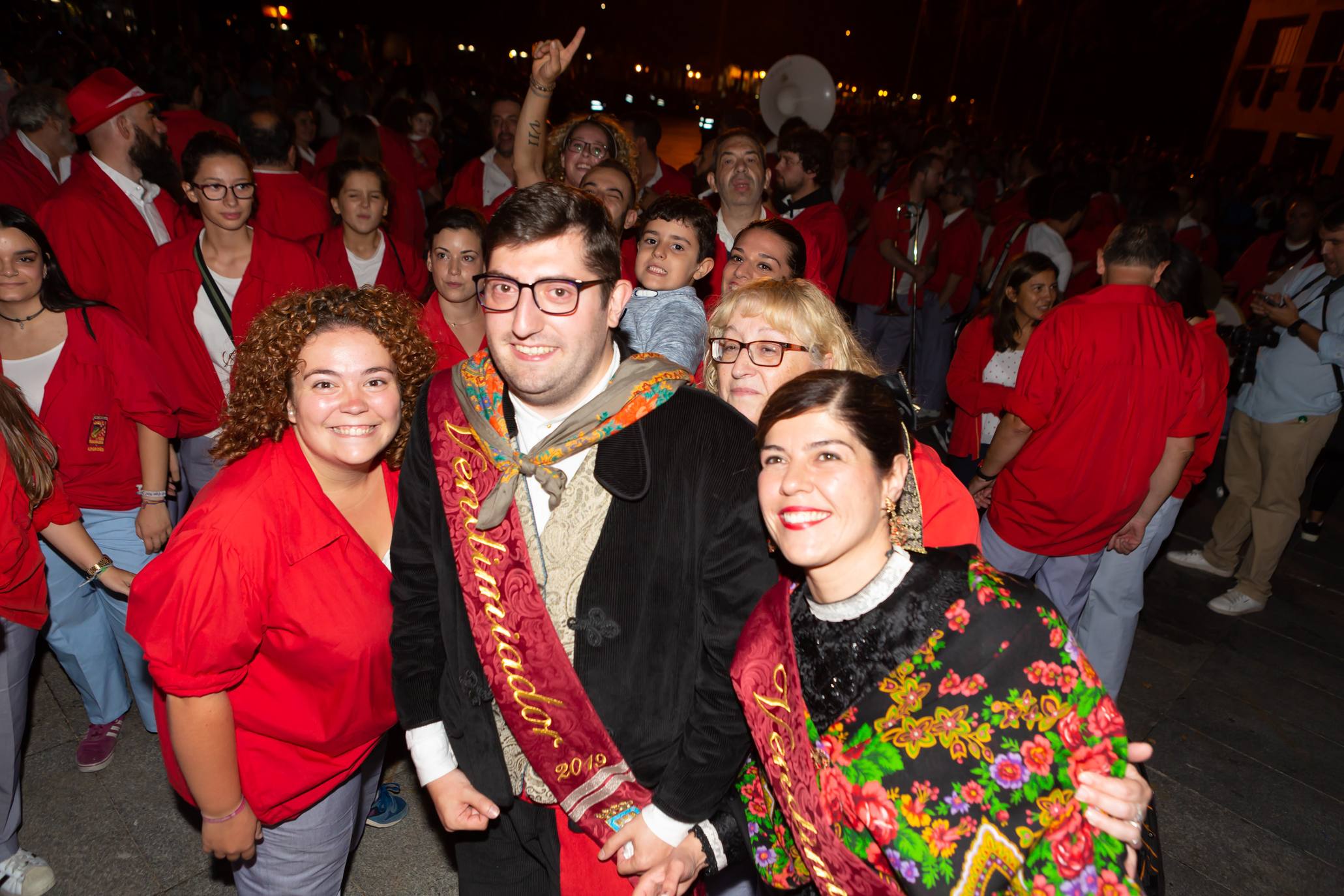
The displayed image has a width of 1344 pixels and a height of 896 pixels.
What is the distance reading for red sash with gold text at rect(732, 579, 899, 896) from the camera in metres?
1.58

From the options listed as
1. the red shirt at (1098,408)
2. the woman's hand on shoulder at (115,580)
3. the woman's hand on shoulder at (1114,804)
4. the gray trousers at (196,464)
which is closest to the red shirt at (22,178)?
the gray trousers at (196,464)

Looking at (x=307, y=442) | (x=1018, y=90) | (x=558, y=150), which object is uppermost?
(x=1018, y=90)

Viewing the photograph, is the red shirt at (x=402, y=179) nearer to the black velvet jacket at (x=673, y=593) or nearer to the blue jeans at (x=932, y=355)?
the blue jeans at (x=932, y=355)

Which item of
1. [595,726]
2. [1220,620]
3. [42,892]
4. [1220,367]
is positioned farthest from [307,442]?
[1220,620]

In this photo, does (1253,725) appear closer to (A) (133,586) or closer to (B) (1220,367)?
(B) (1220,367)

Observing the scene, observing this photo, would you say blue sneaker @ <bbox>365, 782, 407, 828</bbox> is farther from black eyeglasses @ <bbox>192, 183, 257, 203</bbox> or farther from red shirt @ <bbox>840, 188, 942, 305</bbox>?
red shirt @ <bbox>840, 188, 942, 305</bbox>

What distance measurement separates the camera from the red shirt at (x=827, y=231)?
5293mm

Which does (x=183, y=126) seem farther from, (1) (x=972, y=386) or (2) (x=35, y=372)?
(1) (x=972, y=386)

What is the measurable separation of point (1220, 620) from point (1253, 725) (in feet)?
3.54

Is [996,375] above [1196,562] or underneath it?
above

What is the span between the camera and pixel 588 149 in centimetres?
459

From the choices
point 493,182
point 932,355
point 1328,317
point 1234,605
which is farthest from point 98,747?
point 932,355

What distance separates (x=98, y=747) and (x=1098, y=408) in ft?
14.5

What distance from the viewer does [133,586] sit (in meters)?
1.81
